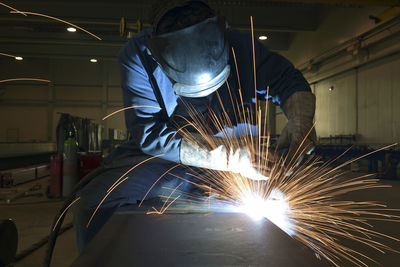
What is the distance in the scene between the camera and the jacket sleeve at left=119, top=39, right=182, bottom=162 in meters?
1.33

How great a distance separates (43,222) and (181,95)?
247 centimetres

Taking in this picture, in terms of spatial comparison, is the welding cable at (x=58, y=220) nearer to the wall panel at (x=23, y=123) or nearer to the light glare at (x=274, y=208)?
the light glare at (x=274, y=208)

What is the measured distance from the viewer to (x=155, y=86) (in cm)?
156

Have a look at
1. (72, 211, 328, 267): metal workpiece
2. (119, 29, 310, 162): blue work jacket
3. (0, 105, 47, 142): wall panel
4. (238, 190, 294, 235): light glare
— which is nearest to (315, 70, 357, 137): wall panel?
(119, 29, 310, 162): blue work jacket

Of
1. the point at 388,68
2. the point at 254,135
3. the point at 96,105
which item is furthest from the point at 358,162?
the point at 96,105

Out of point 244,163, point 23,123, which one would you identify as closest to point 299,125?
point 244,163

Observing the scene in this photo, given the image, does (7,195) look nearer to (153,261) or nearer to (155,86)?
(155,86)

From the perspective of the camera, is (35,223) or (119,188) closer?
(119,188)

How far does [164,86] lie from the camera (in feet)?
5.13

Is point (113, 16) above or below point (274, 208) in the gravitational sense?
above

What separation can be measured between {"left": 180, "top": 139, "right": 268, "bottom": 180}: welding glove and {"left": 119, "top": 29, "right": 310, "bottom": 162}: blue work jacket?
5cm

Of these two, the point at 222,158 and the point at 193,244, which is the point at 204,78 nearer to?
the point at 222,158

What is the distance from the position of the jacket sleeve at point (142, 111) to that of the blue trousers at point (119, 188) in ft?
0.50

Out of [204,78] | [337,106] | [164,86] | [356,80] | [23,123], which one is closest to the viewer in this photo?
[204,78]
